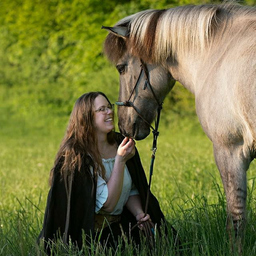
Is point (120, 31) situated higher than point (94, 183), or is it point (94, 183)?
point (120, 31)

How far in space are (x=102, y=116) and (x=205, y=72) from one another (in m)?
0.76

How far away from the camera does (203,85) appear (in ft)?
10.7

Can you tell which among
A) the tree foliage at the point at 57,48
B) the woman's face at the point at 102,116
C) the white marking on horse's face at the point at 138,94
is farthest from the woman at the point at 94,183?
the tree foliage at the point at 57,48

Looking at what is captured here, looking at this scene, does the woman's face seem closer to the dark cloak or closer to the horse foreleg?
the dark cloak

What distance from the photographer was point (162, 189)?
5.46m

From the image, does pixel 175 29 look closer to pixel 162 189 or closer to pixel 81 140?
pixel 81 140

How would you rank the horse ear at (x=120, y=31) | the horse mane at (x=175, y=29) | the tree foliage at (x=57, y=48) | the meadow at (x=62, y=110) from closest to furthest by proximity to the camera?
the horse mane at (x=175, y=29) → the horse ear at (x=120, y=31) → the meadow at (x=62, y=110) → the tree foliage at (x=57, y=48)

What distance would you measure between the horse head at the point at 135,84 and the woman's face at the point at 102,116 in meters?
0.17

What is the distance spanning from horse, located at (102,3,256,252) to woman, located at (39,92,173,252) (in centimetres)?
25

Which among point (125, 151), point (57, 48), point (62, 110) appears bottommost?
point (62, 110)

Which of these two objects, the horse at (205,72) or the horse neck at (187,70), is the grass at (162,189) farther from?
the horse neck at (187,70)

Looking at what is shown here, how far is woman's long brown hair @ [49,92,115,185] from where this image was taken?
3469mm

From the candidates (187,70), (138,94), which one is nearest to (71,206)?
(138,94)

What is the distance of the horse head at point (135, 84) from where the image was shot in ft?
12.1
